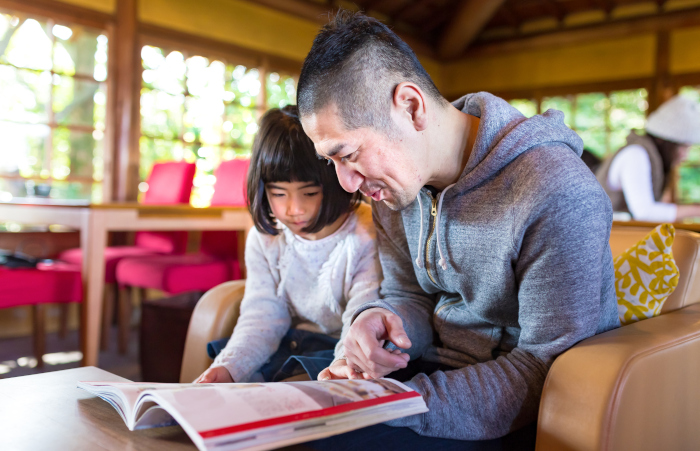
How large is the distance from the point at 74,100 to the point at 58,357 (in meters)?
1.89

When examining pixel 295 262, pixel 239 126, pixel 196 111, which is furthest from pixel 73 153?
pixel 295 262

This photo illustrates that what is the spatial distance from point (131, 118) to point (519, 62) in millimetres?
4225

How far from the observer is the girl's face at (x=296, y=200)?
1.25m

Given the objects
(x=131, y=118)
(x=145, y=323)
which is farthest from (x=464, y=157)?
(x=131, y=118)

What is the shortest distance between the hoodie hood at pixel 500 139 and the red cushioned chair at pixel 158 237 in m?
2.51

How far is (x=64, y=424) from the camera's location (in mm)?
817

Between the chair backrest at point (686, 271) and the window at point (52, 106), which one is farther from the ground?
the window at point (52, 106)

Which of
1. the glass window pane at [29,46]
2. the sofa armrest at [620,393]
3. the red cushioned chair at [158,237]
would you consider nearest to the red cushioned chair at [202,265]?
the red cushioned chair at [158,237]

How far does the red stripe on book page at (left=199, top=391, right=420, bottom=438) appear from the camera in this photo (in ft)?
2.00

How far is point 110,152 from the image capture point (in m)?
4.09

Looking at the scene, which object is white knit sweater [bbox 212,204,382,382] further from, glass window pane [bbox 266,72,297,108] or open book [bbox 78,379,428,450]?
glass window pane [bbox 266,72,297,108]

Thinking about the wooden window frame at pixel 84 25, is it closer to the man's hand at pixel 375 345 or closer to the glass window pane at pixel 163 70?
the glass window pane at pixel 163 70

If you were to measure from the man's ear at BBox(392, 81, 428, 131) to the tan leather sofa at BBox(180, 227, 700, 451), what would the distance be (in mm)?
418

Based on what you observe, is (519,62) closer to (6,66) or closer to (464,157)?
(6,66)
